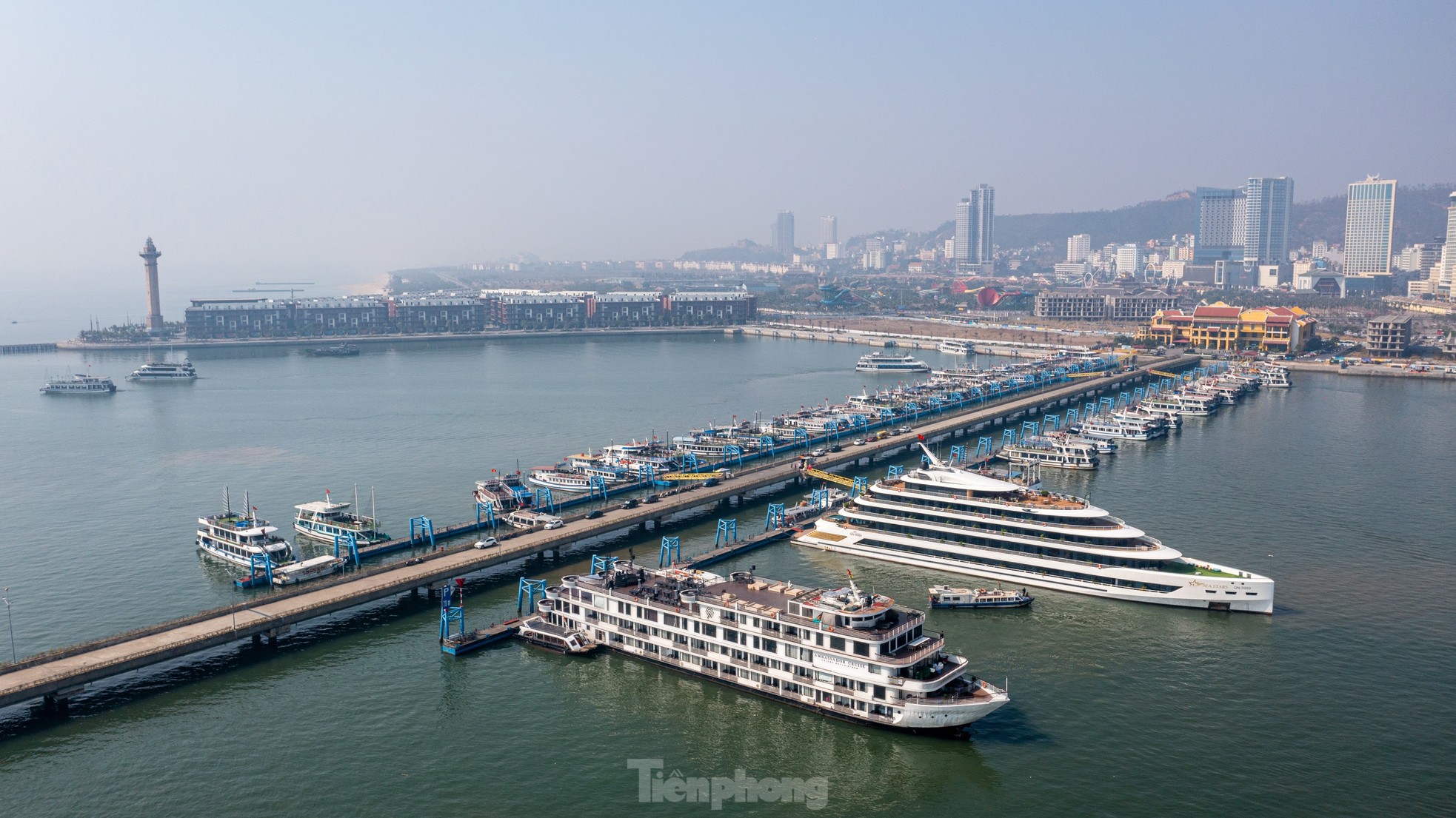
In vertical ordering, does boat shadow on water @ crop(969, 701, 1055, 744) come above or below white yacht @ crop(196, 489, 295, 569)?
below

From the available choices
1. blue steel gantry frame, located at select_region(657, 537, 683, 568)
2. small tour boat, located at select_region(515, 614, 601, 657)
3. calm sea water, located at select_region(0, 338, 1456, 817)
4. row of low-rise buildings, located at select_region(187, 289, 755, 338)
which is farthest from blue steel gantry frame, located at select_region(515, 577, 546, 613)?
row of low-rise buildings, located at select_region(187, 289, 755, 338)

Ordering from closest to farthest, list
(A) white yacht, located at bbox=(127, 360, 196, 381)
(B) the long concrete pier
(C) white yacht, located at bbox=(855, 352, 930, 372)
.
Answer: (B) the long concrete pier → (A) white yacht, located at bbox=(127, 360, 196, 381) → (C) white yacht, located at bbox=(855, 352, 930, 372)

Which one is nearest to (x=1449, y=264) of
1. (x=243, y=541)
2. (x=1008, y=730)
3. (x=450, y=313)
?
(x=450, y=313)

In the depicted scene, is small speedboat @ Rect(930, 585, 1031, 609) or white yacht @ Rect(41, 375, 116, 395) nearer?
small speedboat @ Rect(930, 585, 1031, 609)

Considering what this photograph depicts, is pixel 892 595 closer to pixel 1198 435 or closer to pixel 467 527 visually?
pixel 467 527

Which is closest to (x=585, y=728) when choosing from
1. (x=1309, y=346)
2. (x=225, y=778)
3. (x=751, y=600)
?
(x=751, y=600)

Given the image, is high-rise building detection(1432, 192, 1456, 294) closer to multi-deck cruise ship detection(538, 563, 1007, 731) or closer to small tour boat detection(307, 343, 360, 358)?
small tour boat detection(307, 343, 360, 358)
